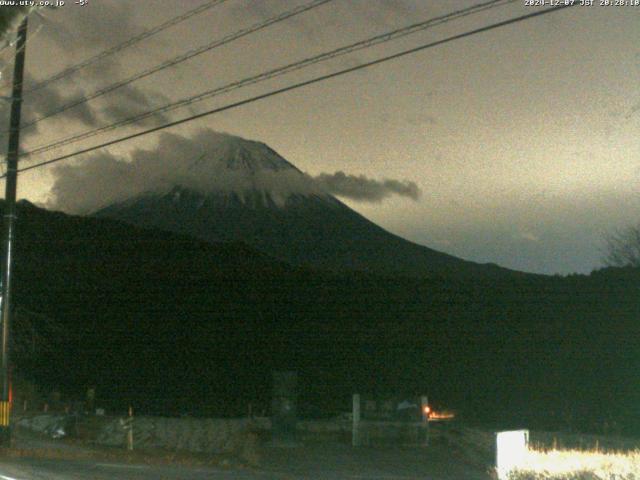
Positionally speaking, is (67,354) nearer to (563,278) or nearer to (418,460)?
(563,278)

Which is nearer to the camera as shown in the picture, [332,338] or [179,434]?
[179,434]

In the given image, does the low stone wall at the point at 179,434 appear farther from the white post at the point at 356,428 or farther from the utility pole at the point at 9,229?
the utility pole at the point at 9,229

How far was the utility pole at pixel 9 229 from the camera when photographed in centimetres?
2127

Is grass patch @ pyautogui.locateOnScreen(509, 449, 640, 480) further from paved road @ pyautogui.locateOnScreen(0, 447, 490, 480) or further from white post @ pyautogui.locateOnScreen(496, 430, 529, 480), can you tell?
paved road @ pyautogui.locateOnScreen(0, 447, 490, 480)

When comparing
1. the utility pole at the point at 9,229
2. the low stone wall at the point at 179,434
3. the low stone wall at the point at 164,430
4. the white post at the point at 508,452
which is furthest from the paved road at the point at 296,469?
the low stone wall at the point at 179,434

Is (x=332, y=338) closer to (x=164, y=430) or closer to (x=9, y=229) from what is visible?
(x=164, y=430)

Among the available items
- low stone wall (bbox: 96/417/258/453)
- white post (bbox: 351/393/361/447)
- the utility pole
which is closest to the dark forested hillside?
low stone wall (bbox: 96/417/258/453)

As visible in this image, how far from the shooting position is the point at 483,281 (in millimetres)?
50062

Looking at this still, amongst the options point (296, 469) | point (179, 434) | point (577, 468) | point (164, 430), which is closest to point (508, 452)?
point (577, 468)

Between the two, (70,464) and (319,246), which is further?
(319,246)

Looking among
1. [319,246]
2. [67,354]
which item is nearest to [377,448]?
[67,354]

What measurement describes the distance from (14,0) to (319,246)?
570ft

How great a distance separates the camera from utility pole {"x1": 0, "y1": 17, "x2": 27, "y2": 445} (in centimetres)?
2127

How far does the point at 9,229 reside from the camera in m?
21.7
